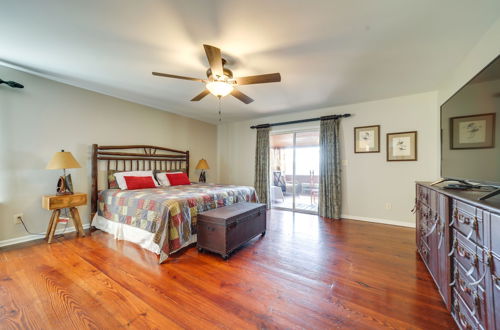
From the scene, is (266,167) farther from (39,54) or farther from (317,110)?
(39,54)

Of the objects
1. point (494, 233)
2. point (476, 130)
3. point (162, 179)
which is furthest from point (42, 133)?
point (476, 130)

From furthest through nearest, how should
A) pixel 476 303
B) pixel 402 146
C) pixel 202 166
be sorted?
1. pixel 202 166
2. pixel 402 146
3. pixel 476 303

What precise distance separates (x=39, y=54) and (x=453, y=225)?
4.48m

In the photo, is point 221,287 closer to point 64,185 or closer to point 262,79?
point 262,79

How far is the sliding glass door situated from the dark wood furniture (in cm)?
293

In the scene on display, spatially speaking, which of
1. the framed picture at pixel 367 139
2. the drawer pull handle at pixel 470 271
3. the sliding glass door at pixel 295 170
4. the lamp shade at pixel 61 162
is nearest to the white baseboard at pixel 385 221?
the sliding glass door at pixel 295 170

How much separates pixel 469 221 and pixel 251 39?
7.43 ft

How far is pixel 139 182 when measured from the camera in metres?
3.53

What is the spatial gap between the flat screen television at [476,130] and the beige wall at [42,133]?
15.8ft

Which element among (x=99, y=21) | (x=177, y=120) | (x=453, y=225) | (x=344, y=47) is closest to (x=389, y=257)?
(x=453, y=225)

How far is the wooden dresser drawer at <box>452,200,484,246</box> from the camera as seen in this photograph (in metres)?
1.10

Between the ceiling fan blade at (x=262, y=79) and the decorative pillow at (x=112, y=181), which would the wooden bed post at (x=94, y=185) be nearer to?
the decorative pillow at (x=112, y=181)

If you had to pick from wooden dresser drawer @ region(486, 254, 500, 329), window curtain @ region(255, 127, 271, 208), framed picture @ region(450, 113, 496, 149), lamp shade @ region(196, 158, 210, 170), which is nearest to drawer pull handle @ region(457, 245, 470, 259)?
wooden dresser drawer @ region(486, 254, 500, 329)

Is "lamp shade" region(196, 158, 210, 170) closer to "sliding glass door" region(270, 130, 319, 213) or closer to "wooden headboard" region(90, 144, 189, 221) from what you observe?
"wooden headboard" region(90, 144, 189, 221)
